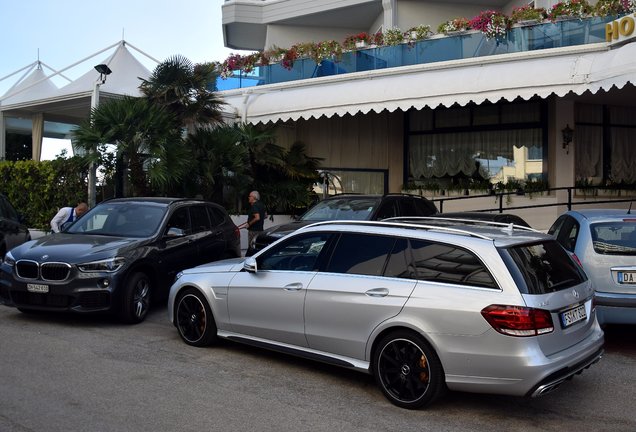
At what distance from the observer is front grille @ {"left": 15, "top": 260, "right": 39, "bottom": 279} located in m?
7.67

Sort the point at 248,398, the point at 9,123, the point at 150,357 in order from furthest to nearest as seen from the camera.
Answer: the point at 9,123, the point at 150,357, the point at 248,398

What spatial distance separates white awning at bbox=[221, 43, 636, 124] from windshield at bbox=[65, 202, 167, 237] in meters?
7.45

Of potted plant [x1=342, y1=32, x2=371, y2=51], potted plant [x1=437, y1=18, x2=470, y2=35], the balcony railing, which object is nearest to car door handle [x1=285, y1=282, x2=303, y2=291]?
the balcony railing

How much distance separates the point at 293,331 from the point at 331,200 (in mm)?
6016

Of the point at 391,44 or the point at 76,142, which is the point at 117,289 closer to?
the point at 76,142

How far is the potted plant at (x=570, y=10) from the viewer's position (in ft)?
45.3

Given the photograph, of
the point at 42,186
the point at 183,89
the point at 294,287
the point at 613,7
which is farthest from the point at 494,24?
the point at 42,186

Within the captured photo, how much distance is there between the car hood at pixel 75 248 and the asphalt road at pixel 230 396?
3.54 ft

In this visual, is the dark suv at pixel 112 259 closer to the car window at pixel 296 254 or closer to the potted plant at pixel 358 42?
the car window at pixel 296 254

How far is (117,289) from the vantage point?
7.64 metres

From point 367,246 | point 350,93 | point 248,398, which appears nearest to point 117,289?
point 248,398

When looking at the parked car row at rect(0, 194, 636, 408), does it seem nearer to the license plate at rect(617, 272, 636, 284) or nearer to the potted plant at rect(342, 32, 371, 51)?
the license plate at rect(617, 272, 636, 284)

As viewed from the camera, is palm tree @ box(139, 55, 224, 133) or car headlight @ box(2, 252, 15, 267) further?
palm tree @ box(139, 55, 224, 133)

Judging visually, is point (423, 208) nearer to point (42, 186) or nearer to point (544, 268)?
point (544, 268)
